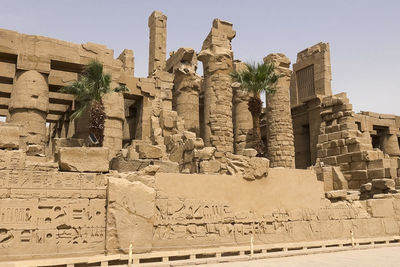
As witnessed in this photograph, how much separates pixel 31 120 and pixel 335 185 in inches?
442

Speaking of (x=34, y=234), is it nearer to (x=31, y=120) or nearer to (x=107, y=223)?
(x=107, y=223)

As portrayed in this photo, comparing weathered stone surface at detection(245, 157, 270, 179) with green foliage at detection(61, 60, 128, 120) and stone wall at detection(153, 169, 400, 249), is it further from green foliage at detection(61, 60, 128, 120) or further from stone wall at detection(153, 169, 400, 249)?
green foliage at detection(61, 60, 128, 120)

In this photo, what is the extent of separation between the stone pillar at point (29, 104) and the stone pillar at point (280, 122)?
1034 centimetres

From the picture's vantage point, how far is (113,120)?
15.3m

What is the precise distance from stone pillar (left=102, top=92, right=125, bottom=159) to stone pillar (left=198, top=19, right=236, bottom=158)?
13.5 ft

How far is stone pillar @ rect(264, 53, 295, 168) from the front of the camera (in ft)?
57.3

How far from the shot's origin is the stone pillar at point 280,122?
17453 mm

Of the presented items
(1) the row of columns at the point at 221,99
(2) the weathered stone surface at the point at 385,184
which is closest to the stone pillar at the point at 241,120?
(1) the row of columns at the point at 221,99

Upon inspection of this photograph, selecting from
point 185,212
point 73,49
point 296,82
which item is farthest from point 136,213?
point 296,82

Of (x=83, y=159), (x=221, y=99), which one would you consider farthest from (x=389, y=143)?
(x=83, y=159)

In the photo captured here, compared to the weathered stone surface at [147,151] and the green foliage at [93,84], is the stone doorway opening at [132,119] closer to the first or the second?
the green foliage at [93,84]

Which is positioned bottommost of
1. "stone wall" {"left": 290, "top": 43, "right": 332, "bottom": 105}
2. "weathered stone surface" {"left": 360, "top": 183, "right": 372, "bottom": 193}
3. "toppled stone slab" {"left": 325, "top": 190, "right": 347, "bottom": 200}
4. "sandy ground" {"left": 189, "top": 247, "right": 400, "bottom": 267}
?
"sandy ground" {"left": 189, "top": 247, "right": 400, "bottom": 267}

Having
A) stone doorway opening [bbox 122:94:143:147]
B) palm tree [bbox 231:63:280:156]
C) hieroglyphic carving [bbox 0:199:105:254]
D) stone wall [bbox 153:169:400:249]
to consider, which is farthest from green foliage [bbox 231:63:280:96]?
hieroglyphic carving [bbox 0:199:105:254]

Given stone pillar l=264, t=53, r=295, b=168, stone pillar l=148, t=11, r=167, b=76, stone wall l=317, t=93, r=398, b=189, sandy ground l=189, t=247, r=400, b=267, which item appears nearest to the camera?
sandy ground l=189, t=247, r=400, b=267
